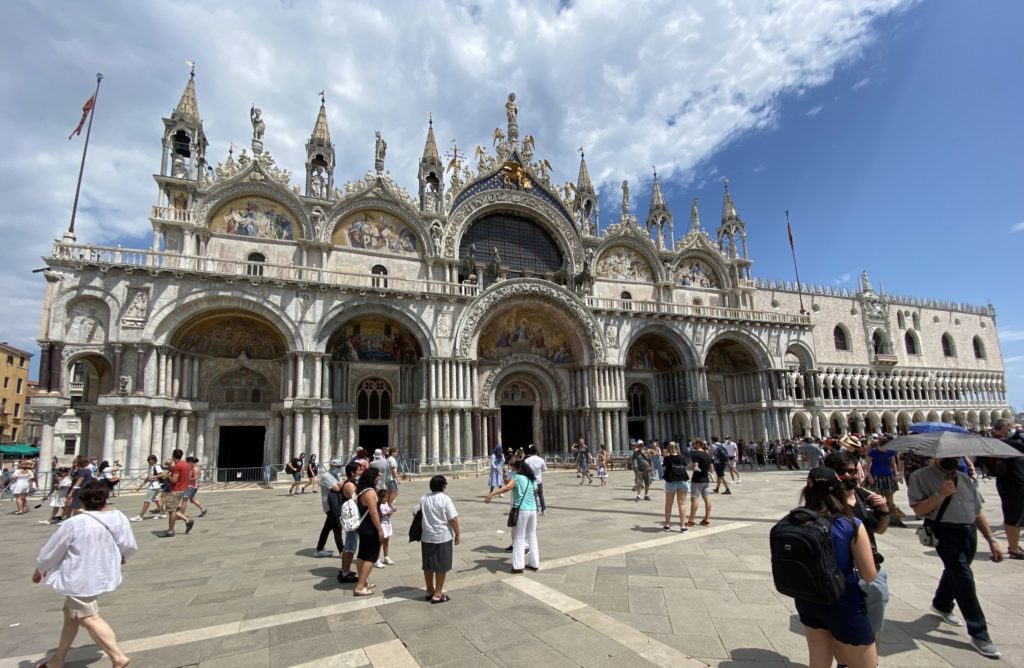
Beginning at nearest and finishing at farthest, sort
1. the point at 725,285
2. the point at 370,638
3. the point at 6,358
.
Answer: the point at 370,638 < the point at 725,285 < the point at 6,358

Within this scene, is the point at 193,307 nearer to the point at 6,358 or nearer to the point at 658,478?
the point at 658,478

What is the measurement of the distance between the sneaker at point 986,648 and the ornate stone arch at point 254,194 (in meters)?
25.8

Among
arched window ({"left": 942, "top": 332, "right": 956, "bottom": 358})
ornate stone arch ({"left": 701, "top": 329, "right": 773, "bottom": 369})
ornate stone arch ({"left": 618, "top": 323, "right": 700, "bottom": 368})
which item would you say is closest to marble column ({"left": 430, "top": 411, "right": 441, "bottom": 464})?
ornate stone arch ({"left": 618, "top": 323, "right": 700, "bottom": 368})

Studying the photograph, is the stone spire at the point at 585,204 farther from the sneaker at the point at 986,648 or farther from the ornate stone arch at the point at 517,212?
the sneaker at the point at 986,648

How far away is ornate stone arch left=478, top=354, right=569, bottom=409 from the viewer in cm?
2602

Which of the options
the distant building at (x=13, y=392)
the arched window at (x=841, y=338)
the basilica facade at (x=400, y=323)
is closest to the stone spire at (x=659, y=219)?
the basilica facade at (x=400, y=323)

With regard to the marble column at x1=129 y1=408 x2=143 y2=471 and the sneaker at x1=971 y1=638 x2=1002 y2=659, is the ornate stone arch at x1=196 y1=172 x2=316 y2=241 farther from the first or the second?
the sneaker at x1=971 y1=638 x2=1002 y2=659

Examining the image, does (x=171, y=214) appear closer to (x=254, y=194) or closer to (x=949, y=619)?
(x=254, y=194)

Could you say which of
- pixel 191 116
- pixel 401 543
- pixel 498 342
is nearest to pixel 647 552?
pixel 401 543

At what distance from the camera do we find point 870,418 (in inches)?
1558

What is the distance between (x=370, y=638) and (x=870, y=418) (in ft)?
150

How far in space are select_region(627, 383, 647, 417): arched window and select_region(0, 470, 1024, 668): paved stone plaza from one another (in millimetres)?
21465

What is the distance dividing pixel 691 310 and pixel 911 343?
28.3 m

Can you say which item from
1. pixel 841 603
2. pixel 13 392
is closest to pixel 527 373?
pixel 841 603
